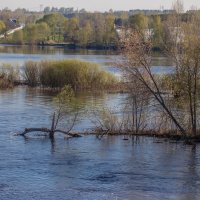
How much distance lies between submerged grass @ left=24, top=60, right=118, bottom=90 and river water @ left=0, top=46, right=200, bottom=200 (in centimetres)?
1948

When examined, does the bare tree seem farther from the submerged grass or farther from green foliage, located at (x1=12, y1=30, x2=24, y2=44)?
green foliage, located at (x1=12, y1=30, x2=24, y2=44)

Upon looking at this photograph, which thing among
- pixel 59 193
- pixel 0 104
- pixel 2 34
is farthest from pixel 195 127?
pixel 2 34

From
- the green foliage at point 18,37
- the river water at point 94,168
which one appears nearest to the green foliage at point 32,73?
the river water at point 94,168

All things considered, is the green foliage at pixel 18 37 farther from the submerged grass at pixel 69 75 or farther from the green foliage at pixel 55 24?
the submerged grass at pixel 69 75

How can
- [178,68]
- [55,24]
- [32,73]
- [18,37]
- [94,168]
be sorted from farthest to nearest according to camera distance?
[55,24]
[18,37]
[32,73]
[178,68]
[94,168]

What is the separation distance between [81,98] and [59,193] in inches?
1013

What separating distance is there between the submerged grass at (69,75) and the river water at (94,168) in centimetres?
1948

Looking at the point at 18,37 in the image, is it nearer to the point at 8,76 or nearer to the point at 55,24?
the point at 55,24

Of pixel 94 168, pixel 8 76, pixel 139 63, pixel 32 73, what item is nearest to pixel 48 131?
pixel 139 63

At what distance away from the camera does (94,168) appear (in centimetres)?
2372

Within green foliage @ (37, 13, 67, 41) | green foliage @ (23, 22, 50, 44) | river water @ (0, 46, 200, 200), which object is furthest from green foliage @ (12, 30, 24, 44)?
river water @ (0, 46, 200, 200)

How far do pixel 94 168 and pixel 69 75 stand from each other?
101 ft

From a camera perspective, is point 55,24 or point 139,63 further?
point 55,24

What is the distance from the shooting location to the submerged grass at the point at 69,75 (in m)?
53.4
